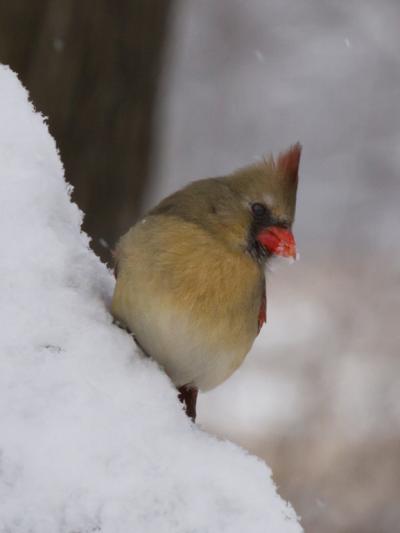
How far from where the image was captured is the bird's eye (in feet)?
6.31

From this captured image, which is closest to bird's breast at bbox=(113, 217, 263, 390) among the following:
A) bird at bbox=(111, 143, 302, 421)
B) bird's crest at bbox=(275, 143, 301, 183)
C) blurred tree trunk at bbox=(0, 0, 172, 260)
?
bird at bbox=(111, 143, 302, 421)

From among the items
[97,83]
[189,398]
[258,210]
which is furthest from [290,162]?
[97,83]

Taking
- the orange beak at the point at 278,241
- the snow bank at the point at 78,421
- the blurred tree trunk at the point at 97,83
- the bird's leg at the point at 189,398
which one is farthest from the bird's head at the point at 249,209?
the blurred tree trunk at the point at 97,83

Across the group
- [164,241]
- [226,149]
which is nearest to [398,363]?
[226,149]

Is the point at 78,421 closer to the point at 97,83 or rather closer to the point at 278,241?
the point at 278,241

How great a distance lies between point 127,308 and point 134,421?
0.46 m

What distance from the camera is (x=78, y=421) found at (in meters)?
1.22

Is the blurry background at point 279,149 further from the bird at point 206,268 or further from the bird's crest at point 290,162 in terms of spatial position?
the bird's crest at point 290,162

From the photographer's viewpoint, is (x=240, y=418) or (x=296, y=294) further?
(x=296, y=294)

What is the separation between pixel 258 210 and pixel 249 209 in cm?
2

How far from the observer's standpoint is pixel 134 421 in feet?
4.22

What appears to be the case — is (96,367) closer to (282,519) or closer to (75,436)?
(75,436)

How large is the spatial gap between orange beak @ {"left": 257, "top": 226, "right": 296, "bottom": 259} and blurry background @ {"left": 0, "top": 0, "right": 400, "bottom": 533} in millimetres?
1447

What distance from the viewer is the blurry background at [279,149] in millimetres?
3330
